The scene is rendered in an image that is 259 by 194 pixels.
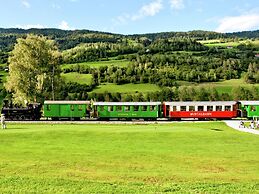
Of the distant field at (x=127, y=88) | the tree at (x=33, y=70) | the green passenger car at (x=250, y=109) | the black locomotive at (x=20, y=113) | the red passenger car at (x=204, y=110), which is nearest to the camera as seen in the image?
the red passenger car at (x=204, y=110)

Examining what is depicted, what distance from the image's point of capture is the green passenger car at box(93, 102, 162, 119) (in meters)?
65.6

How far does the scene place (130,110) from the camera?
65.8m

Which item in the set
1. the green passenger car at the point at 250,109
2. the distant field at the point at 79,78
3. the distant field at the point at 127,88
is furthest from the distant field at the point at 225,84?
the green passenger car at the point at 250,109

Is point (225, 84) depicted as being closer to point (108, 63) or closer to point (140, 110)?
point (108, 63)

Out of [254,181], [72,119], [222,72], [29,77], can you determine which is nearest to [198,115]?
[72,119]

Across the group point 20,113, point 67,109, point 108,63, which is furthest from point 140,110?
point 108,63

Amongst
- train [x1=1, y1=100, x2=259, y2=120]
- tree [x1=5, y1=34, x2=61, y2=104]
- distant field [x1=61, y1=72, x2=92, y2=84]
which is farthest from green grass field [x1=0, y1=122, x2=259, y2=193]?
distant field [x1=61, y1=72, x2=92, y2=84]

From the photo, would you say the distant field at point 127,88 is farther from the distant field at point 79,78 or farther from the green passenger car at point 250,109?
the green passenger car at point 250,109

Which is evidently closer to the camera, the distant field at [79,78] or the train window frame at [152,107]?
the train window frame at [152,107]

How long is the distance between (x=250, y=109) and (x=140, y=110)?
1862 cm

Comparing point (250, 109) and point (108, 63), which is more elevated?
point (108, 63)

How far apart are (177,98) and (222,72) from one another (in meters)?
34.9

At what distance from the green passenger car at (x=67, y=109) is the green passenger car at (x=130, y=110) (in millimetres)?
2422

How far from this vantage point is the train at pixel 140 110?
2559 inches
